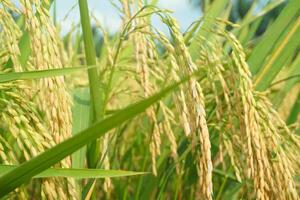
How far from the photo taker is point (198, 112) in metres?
0.94

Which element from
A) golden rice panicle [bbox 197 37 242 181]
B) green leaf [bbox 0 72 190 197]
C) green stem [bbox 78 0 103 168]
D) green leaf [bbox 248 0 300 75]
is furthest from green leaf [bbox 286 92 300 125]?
green leaf [bbox 0 72 190 197]

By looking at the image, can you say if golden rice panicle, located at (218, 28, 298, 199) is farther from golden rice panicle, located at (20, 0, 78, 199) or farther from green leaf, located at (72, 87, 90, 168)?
green leaf, located at (72, 87, 90, 168)

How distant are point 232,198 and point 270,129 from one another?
0.64 meters

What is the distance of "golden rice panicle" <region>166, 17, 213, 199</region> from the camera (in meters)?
0.90

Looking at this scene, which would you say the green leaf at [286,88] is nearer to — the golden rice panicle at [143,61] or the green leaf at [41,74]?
the golden rice panicle at [143,61]

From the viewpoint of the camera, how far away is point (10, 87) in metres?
0.98

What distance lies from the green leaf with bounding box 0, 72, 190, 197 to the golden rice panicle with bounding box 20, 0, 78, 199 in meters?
0.16

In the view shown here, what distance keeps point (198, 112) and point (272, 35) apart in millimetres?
674

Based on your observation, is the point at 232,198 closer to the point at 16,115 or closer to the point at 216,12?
the point at 216,12

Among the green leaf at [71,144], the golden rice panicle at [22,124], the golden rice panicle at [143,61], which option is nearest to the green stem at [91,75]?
the golden rice panicle at [143,61]

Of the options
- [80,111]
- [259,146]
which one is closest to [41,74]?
[259,146]

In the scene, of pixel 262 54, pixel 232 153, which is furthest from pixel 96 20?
pixel 232 153

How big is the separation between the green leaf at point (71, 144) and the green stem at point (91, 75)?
415 mm

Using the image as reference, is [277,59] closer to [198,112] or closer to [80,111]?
[80,111]
